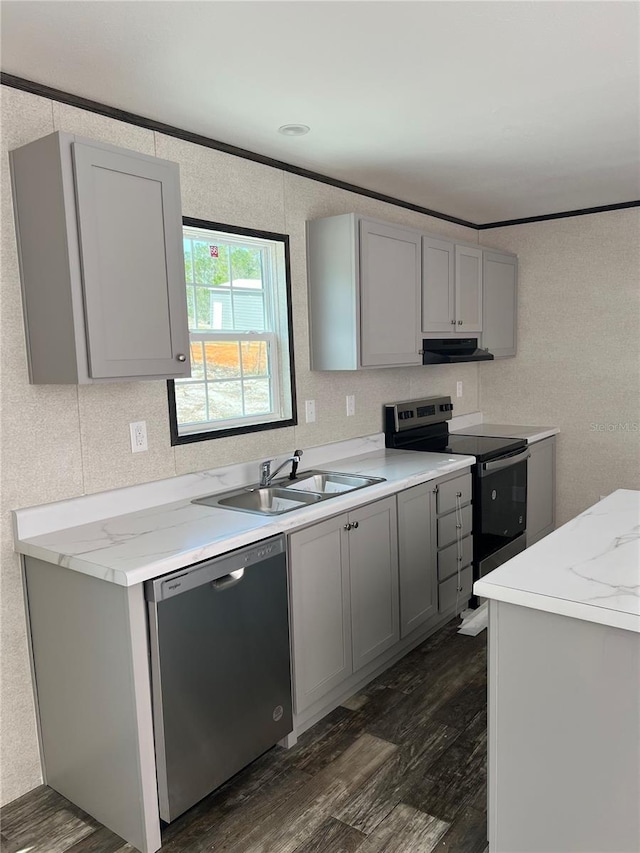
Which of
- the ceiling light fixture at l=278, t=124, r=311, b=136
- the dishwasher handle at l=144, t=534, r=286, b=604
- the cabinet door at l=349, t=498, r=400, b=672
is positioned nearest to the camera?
the dishwasher handle at l=144, t=534, r=286, b=604

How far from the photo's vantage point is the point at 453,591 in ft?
11.9

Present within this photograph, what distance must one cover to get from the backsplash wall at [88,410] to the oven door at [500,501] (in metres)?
1.13

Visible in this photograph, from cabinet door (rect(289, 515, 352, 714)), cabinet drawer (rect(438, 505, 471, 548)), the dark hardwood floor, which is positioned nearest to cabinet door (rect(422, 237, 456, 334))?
cabinet drawer (rect(438, 505, 471, 548))

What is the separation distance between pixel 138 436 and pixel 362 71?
1.58m

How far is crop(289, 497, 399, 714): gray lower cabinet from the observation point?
2.54 metres

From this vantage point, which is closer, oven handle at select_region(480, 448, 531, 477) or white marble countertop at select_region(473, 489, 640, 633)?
white marble countertop at select_region(473, 489, 640, 633)

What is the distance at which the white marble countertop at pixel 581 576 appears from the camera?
156cm

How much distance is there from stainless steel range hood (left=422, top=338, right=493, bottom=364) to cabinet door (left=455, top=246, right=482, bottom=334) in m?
0.09

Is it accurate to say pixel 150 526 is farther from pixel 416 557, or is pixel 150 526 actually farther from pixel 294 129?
pixel 294 129

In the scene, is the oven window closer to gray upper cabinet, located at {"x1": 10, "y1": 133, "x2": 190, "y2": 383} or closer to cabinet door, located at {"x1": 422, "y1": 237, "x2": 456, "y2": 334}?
cabinet door, located at {"x1": 422, "y1": 237, "x2": 456, "y2": 334}

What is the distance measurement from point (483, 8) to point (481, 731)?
2.52 meters

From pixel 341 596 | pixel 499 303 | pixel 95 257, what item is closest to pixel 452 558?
pixel 341 596

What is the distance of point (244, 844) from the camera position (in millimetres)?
2043

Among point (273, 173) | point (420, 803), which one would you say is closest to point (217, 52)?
point (273, 173)
